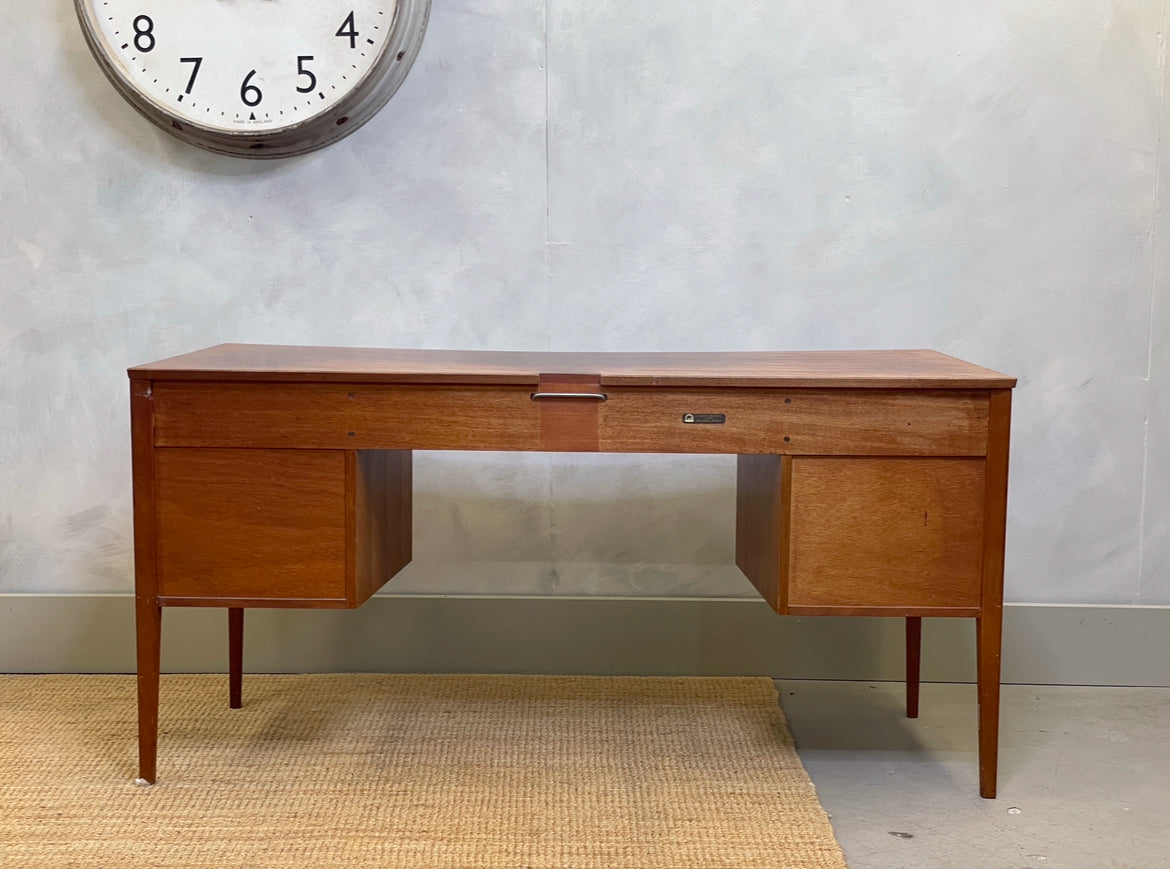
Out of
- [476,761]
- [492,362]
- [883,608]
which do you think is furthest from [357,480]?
[883,608]

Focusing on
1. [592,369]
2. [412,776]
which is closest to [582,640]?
[412,776]

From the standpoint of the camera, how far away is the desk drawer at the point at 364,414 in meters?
2.08

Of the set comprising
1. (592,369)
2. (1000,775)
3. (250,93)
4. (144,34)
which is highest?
(144,34)

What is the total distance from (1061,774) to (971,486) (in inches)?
26.7

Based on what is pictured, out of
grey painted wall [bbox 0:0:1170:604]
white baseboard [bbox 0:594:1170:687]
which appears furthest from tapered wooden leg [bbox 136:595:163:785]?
grey painted wall [bbox 0:0:1170:604]

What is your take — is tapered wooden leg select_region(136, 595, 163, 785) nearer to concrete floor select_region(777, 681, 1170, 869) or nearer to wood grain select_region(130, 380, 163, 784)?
wood grain select_region(130, 380, 163, 784)

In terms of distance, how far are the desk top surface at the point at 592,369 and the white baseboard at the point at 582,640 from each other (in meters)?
0.72

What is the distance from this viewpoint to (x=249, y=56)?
2578 mm

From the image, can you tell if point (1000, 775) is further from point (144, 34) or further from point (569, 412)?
point (144, 34)

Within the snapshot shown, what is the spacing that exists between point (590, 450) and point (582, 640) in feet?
3.00

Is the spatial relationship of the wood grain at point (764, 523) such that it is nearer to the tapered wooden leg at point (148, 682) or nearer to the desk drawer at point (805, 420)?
the desk drawer at point (805, 420)

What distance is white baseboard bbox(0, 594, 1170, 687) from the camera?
281 cm

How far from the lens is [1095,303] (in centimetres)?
273

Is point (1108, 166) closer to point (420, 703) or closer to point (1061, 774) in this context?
point (1061, 774)
